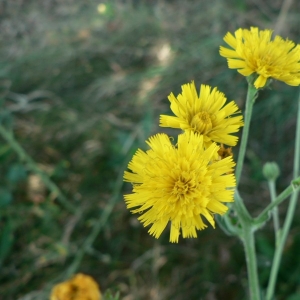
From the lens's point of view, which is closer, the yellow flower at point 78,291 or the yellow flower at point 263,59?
the yellow flower at point 263,59

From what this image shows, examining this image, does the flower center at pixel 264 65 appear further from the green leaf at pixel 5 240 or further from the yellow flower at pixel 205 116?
the green leaf at pixel 5 240

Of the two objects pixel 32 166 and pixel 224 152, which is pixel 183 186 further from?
pixel 32 166

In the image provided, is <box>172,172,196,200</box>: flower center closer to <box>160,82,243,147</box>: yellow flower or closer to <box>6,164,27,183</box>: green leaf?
<box>160,82,243,147</box>: yellow flower

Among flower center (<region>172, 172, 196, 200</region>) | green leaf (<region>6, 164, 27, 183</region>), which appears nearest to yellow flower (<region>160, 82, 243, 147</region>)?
flower center (<region>172, 172, 196, 200</region>)

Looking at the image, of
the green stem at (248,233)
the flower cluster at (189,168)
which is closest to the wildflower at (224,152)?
the flower cluster at (189,168)

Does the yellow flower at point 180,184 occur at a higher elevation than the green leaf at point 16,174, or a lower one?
lower

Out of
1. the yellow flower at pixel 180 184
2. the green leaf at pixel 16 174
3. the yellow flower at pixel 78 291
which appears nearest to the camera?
the yellow flower at pixel 180 184

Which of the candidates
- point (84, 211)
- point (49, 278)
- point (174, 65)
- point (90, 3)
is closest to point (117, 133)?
point (84, 211)

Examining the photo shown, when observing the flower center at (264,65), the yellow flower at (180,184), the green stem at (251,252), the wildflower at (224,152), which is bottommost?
the green stem at (251,252)

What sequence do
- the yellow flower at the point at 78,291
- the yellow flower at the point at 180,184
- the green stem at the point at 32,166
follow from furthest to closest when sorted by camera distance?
the green stem at the point at 32,166, the yellow flower at the point at 78,291, the yellow flower at the point at 180,184
